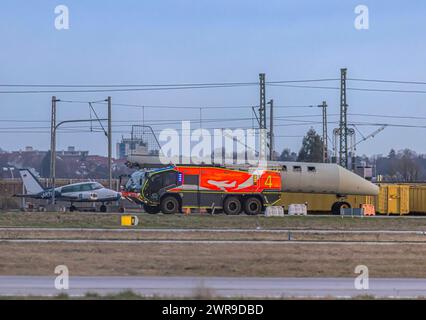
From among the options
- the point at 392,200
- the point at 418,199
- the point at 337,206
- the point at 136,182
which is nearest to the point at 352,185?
the point at 337,206

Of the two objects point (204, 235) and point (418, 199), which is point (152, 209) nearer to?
point (204, 235)

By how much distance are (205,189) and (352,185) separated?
11.3 metres

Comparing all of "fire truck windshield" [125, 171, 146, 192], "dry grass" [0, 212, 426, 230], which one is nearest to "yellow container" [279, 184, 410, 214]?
"dry grass" [0, 212, 426, 230]

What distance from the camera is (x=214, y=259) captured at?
24219 millimetres

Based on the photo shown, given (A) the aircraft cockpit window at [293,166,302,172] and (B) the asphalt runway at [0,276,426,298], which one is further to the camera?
(A) the aircraft cockpit window at [293,166,302,172]

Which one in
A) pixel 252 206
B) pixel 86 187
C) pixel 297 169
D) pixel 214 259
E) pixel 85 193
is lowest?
pixel 214 259

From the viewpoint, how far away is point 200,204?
4894 centimetres

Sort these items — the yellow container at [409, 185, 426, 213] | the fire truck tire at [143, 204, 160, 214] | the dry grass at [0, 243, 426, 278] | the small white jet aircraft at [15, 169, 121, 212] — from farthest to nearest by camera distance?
the small white jet aircraft at [15, 169, 121, 212] → the yellow container at [409, 185, 426, 213] → the fire truck tire at [143, 204, 160, 214] → the dry grass at [0, 243, 426, 278]

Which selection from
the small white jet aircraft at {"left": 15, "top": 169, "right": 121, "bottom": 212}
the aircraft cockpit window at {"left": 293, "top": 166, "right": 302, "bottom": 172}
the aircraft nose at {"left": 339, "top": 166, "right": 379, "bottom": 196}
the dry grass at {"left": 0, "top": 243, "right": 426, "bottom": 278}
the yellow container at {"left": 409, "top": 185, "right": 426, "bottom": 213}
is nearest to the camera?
the dry grass at {"left": 0, "top": 243, "right": 426, "bottom": 278}

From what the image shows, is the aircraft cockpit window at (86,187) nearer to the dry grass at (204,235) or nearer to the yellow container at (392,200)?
the yellow container at (392,200)

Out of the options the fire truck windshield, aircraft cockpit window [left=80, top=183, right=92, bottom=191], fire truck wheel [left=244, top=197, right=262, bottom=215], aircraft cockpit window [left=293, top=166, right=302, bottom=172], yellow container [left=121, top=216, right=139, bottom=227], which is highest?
aircraft cockpit window [left=293, top=166, right=302, bottom=172]

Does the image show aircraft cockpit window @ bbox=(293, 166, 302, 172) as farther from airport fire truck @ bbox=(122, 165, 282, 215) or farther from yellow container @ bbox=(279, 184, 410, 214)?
airport fire truck @ bbox=(122, 165, 282, 215)

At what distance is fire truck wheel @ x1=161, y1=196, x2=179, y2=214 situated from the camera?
48.3m
